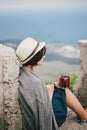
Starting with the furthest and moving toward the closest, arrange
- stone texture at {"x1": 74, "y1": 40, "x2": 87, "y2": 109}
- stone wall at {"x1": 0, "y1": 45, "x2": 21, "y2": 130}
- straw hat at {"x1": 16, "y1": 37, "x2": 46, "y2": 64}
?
stone texture at {"x1": 74, "y1": 40, "x2": 87, "y2": 109} < straw hat at {"x1": 16, "y1": 37, "x2": 46, "y2": 64} < stone wall at {"x1": 0, "y1": 45, "x2": 21, "y2": 130}

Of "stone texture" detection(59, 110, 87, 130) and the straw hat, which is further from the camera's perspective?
"stone texture" detection(59, 110, 87, 130)

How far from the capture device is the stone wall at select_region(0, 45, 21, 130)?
557 cm

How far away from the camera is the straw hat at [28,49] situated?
5.69m

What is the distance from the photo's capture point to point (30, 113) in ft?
18.7

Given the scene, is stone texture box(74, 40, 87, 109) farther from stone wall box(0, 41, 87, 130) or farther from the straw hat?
stone wall box(0, 41, 87, 130)

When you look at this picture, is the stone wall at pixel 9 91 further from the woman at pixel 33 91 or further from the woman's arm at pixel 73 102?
the woman's arm at pixel 73 102

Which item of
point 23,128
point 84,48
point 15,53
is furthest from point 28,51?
point 84,48

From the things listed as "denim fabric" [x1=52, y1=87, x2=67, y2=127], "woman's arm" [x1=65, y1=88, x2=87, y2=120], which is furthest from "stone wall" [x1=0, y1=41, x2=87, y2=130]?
"woman's arm" [x1=65, y1=88, x2=87, y2=120]

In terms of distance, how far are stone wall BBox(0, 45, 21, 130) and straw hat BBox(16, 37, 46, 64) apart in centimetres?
13

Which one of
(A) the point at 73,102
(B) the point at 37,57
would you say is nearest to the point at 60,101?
(A) the point at 73,102

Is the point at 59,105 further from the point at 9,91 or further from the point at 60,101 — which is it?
the point at 9,91

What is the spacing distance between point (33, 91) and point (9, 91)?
308 mm

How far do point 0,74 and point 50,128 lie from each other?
0.93 meters

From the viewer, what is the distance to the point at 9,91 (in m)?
5.70
